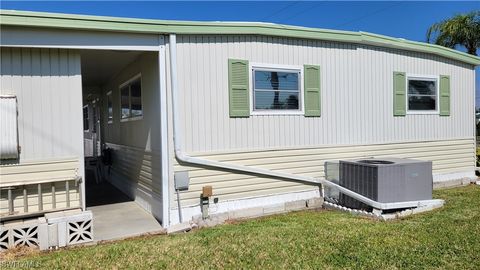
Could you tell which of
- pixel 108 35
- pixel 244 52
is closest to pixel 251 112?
pixel 244 52

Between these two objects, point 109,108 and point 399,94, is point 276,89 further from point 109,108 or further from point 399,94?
point 109,108

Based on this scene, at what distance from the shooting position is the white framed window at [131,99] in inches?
264

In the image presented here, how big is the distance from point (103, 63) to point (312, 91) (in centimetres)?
399

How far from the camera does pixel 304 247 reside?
164 inches

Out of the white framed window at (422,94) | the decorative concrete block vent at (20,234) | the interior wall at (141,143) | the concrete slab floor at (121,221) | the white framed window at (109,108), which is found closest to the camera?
the decorative concrete block vent at (20,234)

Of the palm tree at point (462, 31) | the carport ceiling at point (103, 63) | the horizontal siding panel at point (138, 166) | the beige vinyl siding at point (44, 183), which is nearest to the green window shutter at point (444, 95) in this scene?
the horizontal siding panel at point (138, 166)

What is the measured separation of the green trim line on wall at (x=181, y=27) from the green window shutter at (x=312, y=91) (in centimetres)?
58

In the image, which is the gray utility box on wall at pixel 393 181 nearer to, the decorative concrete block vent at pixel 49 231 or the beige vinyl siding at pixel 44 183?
the decorative concrete block vent at pixel 49 231

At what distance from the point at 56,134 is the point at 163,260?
94.5 inches

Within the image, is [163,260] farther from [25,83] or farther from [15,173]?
[25,83]

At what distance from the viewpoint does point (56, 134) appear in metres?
4.99

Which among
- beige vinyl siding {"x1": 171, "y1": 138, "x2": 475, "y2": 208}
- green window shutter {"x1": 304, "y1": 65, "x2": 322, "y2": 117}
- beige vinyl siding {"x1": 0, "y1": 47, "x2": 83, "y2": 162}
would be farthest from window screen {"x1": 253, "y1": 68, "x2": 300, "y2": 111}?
beige vinyl siding {"x1": 0, "y1": 47, "x2": 83, "y2": 162}

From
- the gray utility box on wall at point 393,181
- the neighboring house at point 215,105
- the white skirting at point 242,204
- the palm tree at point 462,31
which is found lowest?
the white skirting at point 242,204

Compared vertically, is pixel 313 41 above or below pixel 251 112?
above
